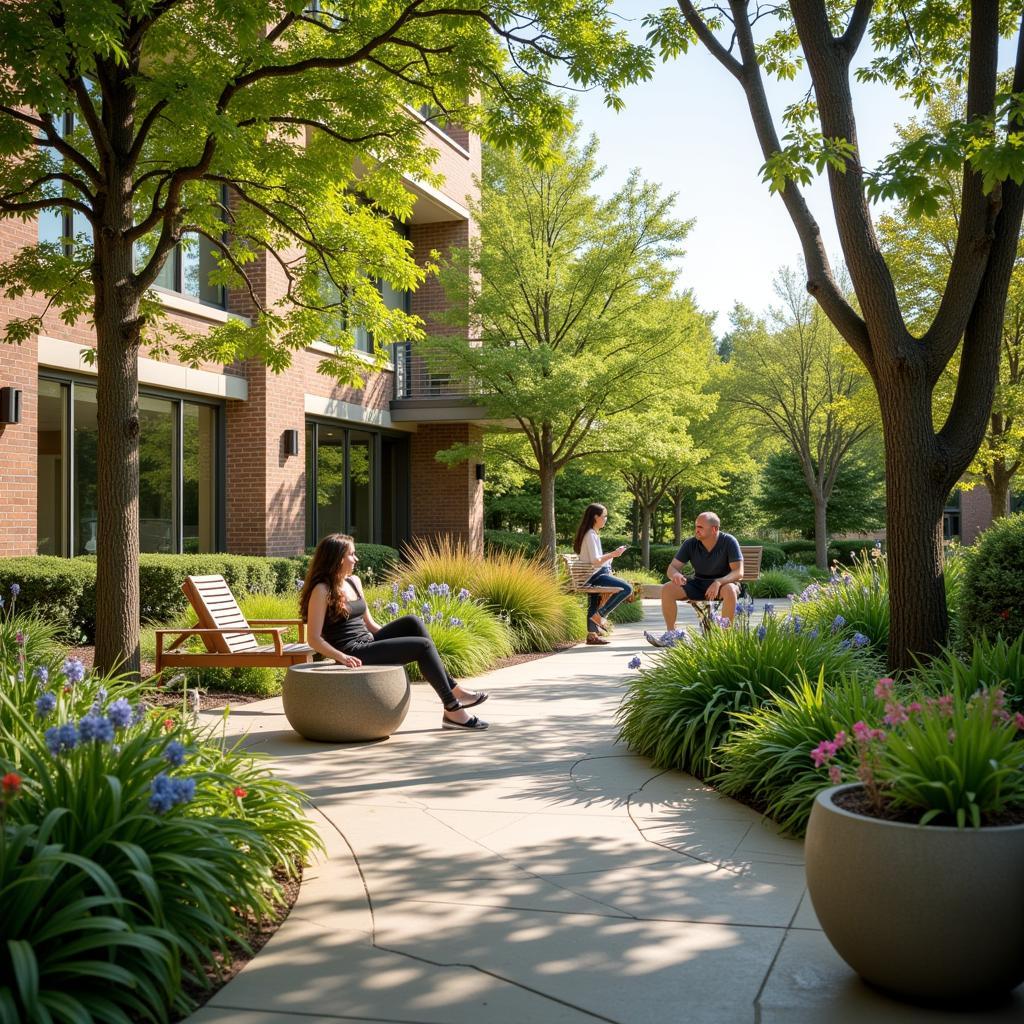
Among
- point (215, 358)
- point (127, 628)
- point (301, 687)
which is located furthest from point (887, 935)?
point (215, 358)

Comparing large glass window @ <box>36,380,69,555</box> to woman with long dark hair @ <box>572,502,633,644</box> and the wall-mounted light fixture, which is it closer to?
the wall-mounted light fixture

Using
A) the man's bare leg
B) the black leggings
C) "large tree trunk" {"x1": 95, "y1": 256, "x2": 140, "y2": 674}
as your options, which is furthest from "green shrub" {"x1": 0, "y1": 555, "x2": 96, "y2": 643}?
the man's bare leg

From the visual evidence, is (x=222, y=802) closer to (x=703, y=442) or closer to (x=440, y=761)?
(x=440, y=761)

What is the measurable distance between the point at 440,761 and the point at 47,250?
6.19 m

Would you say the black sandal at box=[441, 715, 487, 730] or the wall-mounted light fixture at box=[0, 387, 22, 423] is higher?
the wall-mounted light fixture at box=[0, 387, 22, 423]

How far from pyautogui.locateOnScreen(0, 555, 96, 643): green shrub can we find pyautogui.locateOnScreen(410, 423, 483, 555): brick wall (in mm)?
11245

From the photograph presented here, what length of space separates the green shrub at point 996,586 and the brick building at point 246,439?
7.82 meters

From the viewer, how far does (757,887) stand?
161 inches

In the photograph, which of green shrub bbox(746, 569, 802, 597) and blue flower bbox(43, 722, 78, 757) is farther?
green shrub bbox(746, 569, 802, 597)

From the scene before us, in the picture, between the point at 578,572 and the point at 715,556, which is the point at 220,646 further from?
the point at 578,572

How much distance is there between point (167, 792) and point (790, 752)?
10.4 ft

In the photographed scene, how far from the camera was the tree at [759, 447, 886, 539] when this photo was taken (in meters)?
35.3

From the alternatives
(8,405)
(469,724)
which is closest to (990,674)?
(469,724)

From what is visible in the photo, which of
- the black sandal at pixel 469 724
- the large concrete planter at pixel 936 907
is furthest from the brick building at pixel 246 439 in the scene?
the large concrete planter at pixel 936 907
